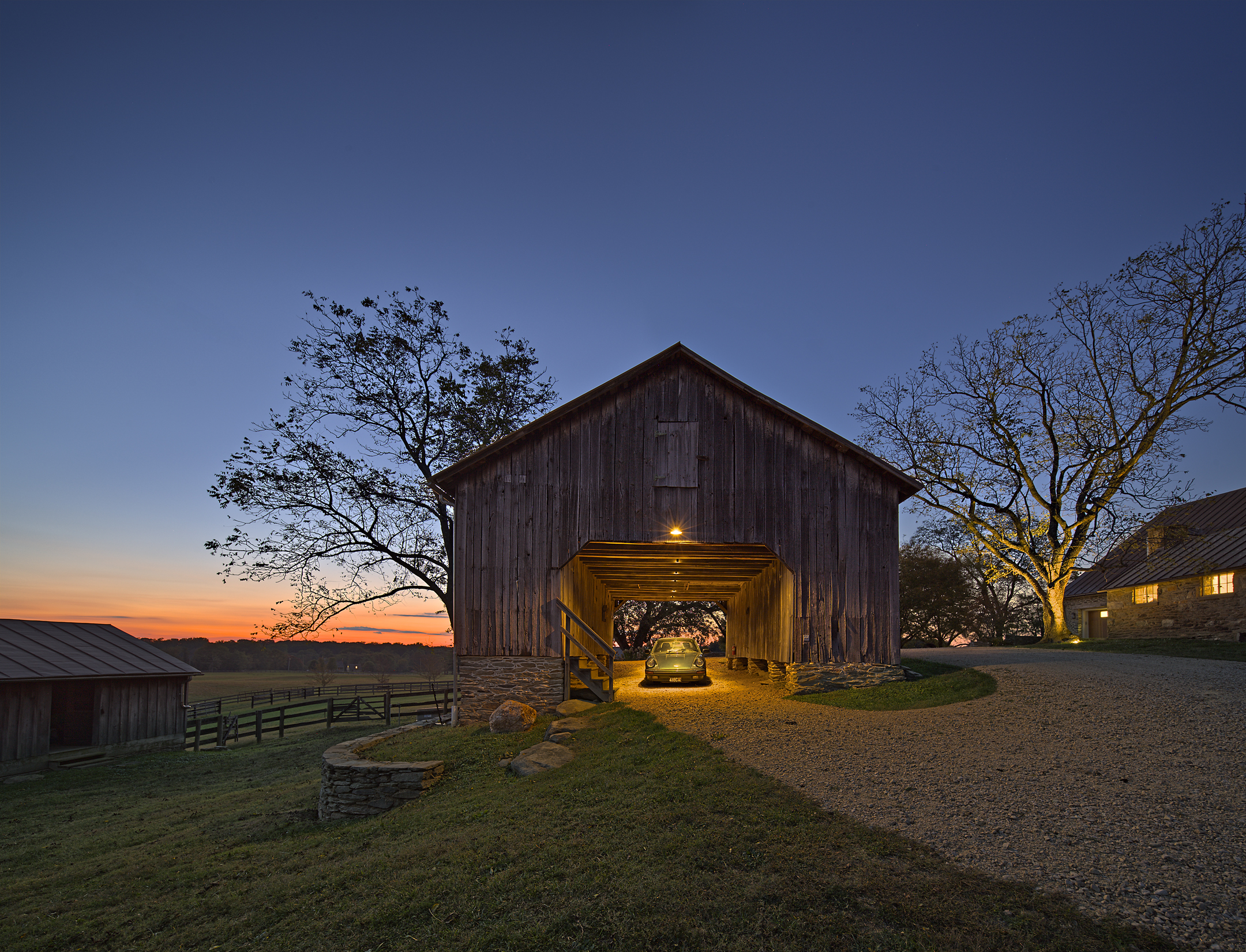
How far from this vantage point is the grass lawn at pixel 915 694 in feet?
42.5

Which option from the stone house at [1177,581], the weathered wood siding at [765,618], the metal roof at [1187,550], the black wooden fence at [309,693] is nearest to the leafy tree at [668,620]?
the weathered wood siding at [765,618]

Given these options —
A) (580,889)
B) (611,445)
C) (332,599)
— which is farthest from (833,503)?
(332,599)

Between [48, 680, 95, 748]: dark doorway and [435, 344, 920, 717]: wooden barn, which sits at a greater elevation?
[435, 344, 920, 717]: wooden barn

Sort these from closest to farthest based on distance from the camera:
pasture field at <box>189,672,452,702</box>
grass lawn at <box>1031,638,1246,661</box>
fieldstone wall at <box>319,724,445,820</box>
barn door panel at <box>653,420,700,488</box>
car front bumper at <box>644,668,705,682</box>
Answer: fieldstone wall at <box>319,724,445,820</box> → barn door panel at <box>653,420,700,488</box> → car front bumper at <box>644,668,705,682</box> → grass lawn at <box>1031,638,1246,661</box> → pasture field at <box>189,672,452,702</box>

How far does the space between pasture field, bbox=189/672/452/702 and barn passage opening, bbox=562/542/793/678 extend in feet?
103

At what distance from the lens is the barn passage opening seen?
1669 cm

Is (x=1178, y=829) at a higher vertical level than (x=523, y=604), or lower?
lower

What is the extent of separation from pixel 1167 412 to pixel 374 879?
98.5 feet

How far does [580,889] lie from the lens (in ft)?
18.9

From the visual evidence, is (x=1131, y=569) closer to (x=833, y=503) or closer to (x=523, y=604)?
(x=833, y=503)

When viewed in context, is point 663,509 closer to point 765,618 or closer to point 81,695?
point 765,618

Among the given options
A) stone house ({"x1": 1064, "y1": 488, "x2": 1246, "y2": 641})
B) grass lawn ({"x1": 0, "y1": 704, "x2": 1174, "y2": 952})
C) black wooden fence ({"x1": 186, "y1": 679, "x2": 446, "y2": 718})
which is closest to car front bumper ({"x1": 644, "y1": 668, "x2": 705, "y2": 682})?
grass lawn ({"x1": 0, "y1": 704, "x2": 1174, "y2": 952})

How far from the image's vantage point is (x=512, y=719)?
43.9 feet

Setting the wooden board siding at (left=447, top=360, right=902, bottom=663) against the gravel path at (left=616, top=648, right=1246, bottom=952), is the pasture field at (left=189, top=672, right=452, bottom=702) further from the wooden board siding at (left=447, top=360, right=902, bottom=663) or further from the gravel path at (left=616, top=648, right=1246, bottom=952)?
the gravel path at (left=616, top=648, right=1246, bottom=952)
